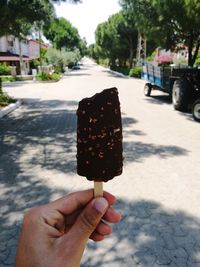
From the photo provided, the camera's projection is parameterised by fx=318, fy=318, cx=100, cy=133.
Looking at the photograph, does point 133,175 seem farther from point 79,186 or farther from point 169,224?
point 169,224

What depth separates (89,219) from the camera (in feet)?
5.74

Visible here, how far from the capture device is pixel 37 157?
7.69 metres

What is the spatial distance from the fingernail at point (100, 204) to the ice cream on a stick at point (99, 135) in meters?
0.05

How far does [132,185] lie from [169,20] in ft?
45.7

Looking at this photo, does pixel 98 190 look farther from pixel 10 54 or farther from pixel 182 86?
pixel 10 54

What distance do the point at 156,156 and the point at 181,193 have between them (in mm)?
2072

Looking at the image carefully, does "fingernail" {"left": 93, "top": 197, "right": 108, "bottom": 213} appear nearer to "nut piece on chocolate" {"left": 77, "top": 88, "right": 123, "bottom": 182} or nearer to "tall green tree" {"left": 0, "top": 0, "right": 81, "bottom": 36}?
"nut piece on chocolate" {"left": 77, "top": 88, "right": 123, "bottom": 182}

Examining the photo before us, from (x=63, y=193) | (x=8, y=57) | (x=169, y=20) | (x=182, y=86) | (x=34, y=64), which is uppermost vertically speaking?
(x=169, y=20)

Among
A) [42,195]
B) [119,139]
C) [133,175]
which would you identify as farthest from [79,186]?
[119,139]

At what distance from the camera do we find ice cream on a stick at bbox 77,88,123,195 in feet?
5.81

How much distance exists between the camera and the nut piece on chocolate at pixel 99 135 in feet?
5.81

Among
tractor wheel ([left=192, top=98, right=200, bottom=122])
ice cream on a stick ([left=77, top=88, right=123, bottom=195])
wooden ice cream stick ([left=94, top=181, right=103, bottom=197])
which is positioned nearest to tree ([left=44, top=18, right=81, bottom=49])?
tractor wheel ([left=192, top=98, right=200, bottom=122])

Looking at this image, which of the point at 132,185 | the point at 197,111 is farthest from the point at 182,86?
the point at 132,185

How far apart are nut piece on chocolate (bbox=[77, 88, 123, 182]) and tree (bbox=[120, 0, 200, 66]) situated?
14.2 metres
